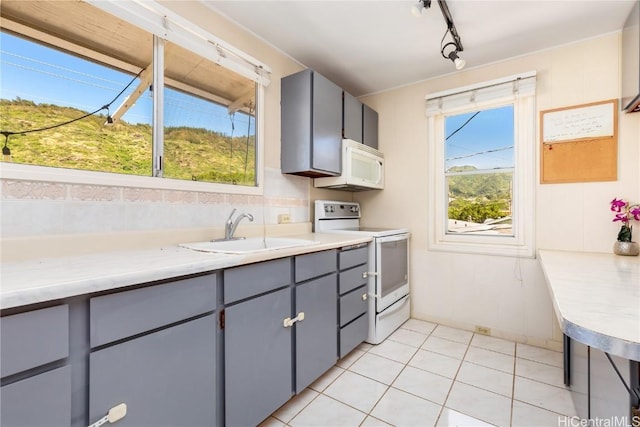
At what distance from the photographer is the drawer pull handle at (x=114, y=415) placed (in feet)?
2.89

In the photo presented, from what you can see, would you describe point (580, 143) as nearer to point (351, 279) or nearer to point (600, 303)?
point (600, 303)

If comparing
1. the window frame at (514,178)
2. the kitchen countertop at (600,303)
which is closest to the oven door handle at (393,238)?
the window frame at (514,178)

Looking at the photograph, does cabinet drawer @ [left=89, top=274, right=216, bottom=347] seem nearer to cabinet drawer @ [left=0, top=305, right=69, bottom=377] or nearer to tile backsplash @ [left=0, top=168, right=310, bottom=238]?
cabinet drawer @ [left=0, top=305, right=69, bottom=377]

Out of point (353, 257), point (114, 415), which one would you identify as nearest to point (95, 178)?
point (114, 415)

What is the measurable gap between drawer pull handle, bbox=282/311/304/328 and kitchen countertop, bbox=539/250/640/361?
1.16 m

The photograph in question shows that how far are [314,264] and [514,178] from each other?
6.47ft

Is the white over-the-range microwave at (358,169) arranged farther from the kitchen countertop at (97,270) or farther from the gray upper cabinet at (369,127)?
the kitchen countertop at (97,270)

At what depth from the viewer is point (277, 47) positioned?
92.5 inches

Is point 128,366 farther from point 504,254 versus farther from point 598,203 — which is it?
point 598,203

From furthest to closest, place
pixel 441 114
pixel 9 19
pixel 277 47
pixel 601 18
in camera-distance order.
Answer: pixel 441 114
pixel 277 47
pixel 601 18
pixel 9 19

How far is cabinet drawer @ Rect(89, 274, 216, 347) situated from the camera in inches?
34.5

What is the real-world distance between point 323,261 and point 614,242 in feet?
6.90

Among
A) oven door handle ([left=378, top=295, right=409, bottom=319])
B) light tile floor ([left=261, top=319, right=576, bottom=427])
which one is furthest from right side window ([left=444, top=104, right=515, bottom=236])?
light tile floor ([left=261, top=319, right=576, bottom=427])

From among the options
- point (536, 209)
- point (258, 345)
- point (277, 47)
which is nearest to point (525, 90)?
point (536, 209)
